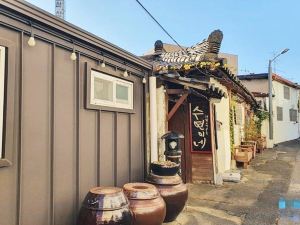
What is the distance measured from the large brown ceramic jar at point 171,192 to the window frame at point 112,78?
55.1 inches

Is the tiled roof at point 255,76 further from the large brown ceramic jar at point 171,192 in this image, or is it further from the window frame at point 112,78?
the large brown ceramic jar at point 171,192

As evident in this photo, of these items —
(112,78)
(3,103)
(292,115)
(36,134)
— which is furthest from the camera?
(292,115)

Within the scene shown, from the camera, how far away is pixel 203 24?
10.8 metres

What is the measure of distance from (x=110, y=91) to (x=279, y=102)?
79.7ft

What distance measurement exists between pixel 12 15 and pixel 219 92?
5122 millimetres

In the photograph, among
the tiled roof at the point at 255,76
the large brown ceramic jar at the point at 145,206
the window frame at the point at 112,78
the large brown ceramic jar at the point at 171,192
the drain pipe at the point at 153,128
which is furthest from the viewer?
the tiled roof at the point at 255,76

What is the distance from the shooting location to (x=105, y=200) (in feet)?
12.5

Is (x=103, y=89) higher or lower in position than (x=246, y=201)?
higher

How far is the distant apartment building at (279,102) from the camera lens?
22.9 m

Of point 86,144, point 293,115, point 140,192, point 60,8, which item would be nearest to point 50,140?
point 86,144

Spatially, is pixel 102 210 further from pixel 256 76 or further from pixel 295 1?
pixel 256 76

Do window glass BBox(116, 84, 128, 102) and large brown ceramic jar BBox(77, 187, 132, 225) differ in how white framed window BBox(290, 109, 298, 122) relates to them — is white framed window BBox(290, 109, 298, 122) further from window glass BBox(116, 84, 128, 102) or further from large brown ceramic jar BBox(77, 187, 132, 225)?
large brown ceramic jar BBox(77, 187, 132, 225)

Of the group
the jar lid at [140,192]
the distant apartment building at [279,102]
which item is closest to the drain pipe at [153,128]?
the jar lid at [140,192]

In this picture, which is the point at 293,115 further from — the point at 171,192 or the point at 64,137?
the point at 64,137
